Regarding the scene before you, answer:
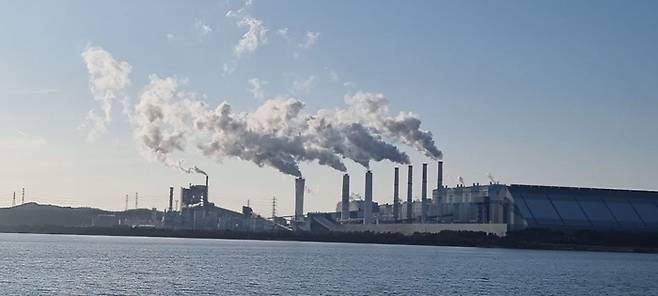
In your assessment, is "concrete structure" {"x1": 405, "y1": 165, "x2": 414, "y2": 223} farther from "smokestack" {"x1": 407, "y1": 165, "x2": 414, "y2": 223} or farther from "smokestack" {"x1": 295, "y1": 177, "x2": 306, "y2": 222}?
"smokestack" {"x1": 295, "y1": 177, "x2": 306, "y2": 222}

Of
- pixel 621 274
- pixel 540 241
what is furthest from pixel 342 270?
pixel 540 241

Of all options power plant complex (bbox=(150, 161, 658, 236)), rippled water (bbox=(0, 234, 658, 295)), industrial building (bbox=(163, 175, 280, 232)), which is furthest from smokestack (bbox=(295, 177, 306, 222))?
rippled water (bbox=(0, 234, 658, 295))

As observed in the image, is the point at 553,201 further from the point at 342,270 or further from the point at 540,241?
the point at 342,270

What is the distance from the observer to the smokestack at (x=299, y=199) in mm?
136375

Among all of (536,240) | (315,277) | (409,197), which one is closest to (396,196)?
(409,197)

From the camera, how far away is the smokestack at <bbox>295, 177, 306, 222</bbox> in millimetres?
136375

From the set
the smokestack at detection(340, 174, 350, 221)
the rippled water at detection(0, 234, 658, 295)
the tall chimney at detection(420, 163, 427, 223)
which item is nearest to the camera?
the rippled water at detection(0, 234, 658, 295)

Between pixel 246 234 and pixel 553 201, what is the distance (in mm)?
53215

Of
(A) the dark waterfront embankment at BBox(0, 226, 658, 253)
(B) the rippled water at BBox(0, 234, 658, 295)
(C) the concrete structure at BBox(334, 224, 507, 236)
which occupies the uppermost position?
(C) the concrete structure at BBox(334, 224, 507, 236)

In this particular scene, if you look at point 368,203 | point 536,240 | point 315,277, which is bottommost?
point 315,277

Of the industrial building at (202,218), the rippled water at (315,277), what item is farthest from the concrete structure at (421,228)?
the rippled water at (315,277)

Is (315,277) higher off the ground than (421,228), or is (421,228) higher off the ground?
(421,228)

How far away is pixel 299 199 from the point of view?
459 feet

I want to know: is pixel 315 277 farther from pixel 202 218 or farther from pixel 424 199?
pixel 202 218
